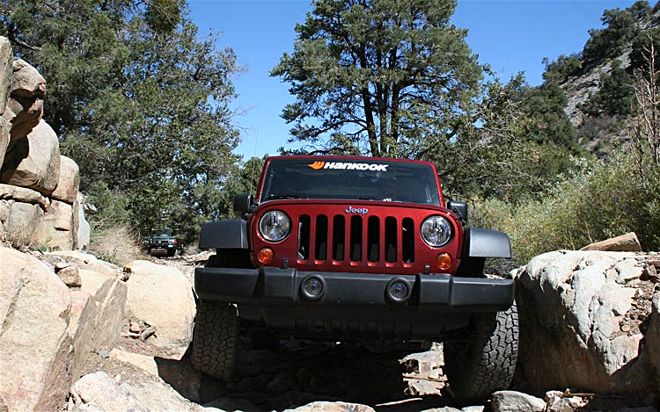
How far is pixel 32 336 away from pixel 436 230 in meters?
2.58

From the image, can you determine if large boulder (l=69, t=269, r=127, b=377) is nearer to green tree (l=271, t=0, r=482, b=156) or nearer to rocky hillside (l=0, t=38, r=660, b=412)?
rocky hillside (l=0, t=38, r=660, b=412)

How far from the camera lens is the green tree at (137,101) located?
44.7 ft

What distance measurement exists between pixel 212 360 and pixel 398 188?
2.07m

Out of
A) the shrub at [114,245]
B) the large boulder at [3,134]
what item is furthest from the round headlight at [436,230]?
the shrub at [114,245]

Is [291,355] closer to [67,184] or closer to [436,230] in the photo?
[436,230]

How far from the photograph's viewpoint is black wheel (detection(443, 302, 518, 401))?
4.61 metres

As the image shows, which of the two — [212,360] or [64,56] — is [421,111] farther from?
[212,360]

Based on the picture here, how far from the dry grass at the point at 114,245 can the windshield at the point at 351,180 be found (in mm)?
5313

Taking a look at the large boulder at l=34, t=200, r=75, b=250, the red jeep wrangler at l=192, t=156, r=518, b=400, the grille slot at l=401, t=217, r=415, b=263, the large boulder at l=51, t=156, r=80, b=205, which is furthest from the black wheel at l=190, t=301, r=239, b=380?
the large boulder at l=51, t=156, r=80, b=205

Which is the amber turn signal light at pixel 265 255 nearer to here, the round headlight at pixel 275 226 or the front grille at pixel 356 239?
the round headlight at pixel 275 226

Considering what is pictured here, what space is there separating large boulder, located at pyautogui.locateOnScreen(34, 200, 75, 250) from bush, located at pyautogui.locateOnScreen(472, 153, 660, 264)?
660 centimetres

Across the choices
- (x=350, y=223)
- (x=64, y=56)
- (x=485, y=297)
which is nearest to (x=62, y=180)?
(x=64, y=56)

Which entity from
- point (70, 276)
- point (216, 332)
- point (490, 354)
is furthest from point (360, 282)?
point (70, 276)

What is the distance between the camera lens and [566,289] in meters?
4.88
